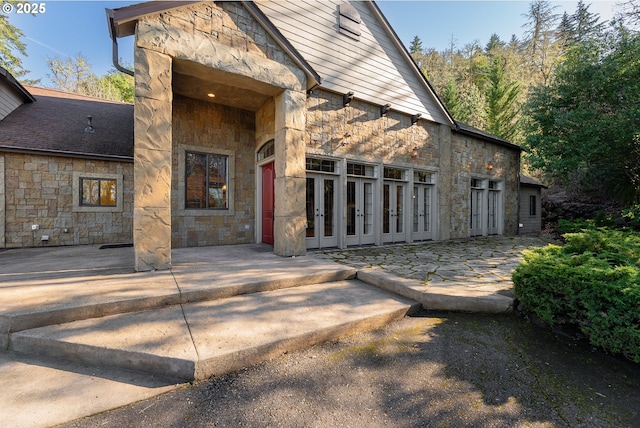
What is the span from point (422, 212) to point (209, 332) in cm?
821

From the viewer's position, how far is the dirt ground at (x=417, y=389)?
1.87 m

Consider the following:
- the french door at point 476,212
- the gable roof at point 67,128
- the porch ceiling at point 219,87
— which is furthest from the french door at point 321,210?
the french door at point 476,212

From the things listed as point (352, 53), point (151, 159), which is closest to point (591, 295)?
point (151, 159)

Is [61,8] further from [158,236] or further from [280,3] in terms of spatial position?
[158,236]

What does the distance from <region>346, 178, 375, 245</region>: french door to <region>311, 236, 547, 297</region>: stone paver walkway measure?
1.53ft

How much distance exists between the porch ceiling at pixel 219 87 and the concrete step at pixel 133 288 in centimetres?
392

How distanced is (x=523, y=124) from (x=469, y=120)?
11.5 metres

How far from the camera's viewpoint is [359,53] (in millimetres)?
7887

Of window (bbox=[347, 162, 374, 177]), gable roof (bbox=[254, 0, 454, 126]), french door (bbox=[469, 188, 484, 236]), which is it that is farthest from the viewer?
french door (bbox=[469, 188, 484, 236])

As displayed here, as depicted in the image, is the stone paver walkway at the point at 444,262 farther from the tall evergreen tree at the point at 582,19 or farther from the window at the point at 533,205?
the tall evergreen tree at the point at 582,19

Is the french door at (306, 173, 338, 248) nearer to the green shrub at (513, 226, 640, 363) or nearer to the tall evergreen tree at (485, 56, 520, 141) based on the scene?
the green shrub at (513, 226, 640, 363)

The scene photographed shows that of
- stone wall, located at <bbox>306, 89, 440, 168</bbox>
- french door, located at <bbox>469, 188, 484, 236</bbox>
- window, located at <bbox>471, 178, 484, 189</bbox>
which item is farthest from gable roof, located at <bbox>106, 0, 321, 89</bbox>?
french door, located at <bbox>469, 188, 484, 236</bbox>

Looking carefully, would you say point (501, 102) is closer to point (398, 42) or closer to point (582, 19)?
point (582, 19)

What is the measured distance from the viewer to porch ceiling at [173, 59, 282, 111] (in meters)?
5.33
